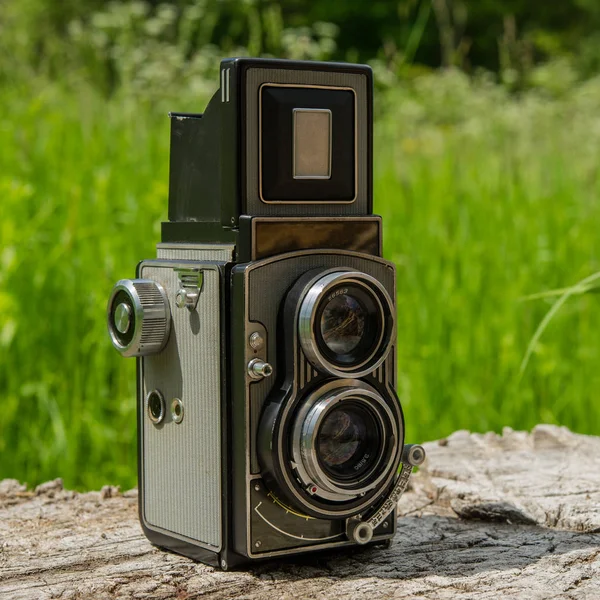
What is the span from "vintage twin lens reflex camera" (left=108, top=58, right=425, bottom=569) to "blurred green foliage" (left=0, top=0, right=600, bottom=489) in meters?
1.38

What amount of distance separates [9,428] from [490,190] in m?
2.18

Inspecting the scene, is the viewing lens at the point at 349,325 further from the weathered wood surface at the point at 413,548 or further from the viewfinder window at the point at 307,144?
the weathered wood surface at the point at 413,548

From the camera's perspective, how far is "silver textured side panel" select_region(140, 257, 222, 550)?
88.0 inches

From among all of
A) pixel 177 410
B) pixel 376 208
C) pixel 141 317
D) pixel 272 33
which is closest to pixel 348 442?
pixel 177 410

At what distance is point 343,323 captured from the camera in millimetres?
2236

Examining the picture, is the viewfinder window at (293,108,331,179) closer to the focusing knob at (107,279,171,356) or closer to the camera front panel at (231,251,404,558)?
the camera front panel at (231,251,404,558)

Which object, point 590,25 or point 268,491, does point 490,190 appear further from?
point 590,25

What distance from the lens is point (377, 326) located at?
2268 mm

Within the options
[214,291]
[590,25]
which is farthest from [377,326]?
[590,25]

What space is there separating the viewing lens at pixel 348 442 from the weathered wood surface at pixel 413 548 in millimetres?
216

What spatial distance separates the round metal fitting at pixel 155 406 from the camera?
239cm

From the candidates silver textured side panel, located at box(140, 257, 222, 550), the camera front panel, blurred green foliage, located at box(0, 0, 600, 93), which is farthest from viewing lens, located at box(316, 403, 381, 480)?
blurred green foliage, located at box(0, 0, 600, 93)

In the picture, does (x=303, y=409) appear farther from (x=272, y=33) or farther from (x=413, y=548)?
(x=272, y=33)

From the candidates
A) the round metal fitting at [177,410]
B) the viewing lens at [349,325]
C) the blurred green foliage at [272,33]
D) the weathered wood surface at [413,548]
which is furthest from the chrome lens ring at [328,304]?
the blurred green foliage at [272,33]
